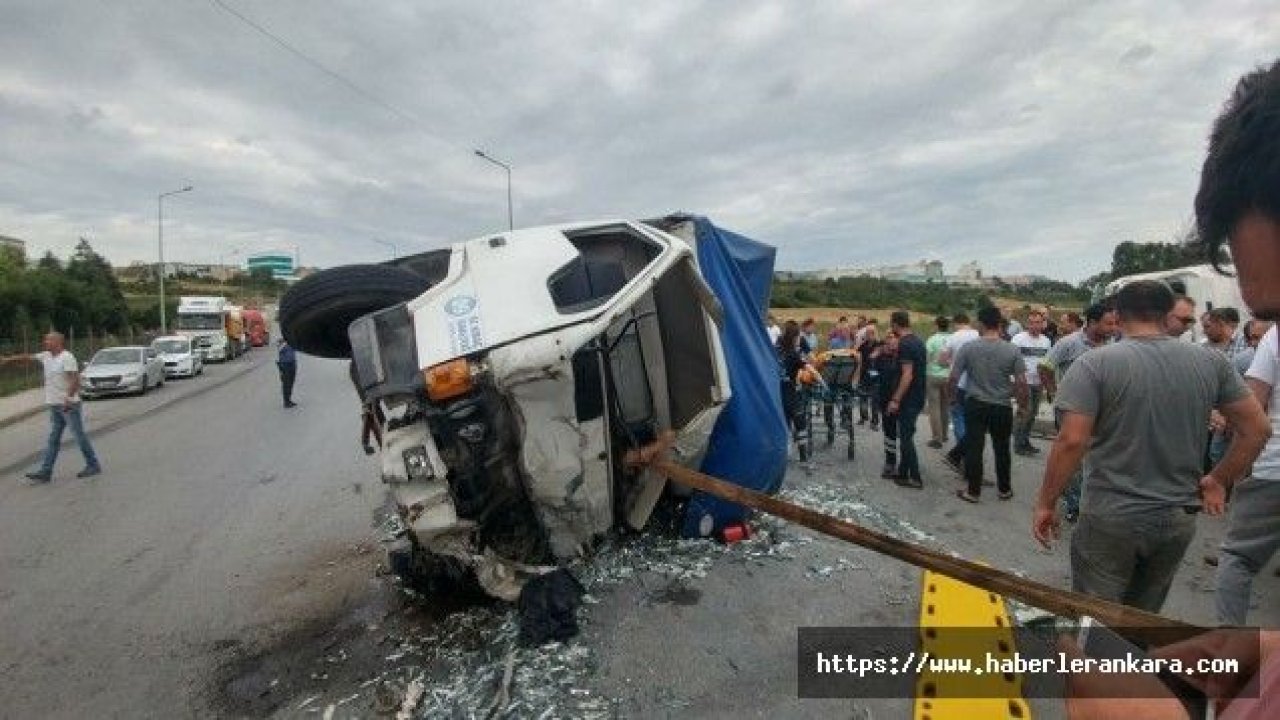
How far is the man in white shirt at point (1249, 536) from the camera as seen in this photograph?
3.34 m

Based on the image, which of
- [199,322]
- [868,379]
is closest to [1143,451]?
[868,379]

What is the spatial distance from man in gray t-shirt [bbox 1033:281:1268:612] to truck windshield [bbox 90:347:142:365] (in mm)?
21606

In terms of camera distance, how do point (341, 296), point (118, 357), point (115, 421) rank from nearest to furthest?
point (341, 296) → point (115, 421) → point (118, 357)

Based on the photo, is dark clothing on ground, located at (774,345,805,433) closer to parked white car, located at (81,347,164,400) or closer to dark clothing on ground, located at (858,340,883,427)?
dark clothing on ground, located at (858,340,883,427)

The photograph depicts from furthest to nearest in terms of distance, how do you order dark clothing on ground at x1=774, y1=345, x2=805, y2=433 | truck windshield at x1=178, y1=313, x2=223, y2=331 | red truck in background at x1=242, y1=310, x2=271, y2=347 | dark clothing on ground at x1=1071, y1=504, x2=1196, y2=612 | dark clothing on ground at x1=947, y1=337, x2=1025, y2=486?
red truck in background at x1=242, y1=310, x2=271, y2=347 < truck windshield at x1=178, y1=313, x2=223, y2=331 < dark clothing on ground at x1=774, y1=345, x2=805, y2=433 < dark clothing on ground at x1=947, y1=337, x2=1025, y2=486 < dark clothing on ground at x1=1071, y1=504, x2=1196, y2=612

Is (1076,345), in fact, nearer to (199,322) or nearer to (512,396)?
(512,396)

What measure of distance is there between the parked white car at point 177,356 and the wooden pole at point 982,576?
948 inches

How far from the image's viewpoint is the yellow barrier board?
3109 millimetres

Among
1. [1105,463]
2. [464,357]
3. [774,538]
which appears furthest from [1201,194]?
[774,538]

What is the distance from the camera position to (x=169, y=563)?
17.9ft

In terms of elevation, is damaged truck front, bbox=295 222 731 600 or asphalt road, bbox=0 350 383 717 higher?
damaged truck front, bbox=295 222 731 600

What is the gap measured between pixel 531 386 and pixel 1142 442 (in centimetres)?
278

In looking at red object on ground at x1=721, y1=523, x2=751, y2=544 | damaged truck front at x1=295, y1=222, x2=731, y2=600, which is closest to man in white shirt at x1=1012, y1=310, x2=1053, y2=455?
red object on ground at x1=721, y1=523, x2=751, y2=544

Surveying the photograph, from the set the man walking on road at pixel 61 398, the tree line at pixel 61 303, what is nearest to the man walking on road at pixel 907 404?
the man walking on road at pixel 61 398
